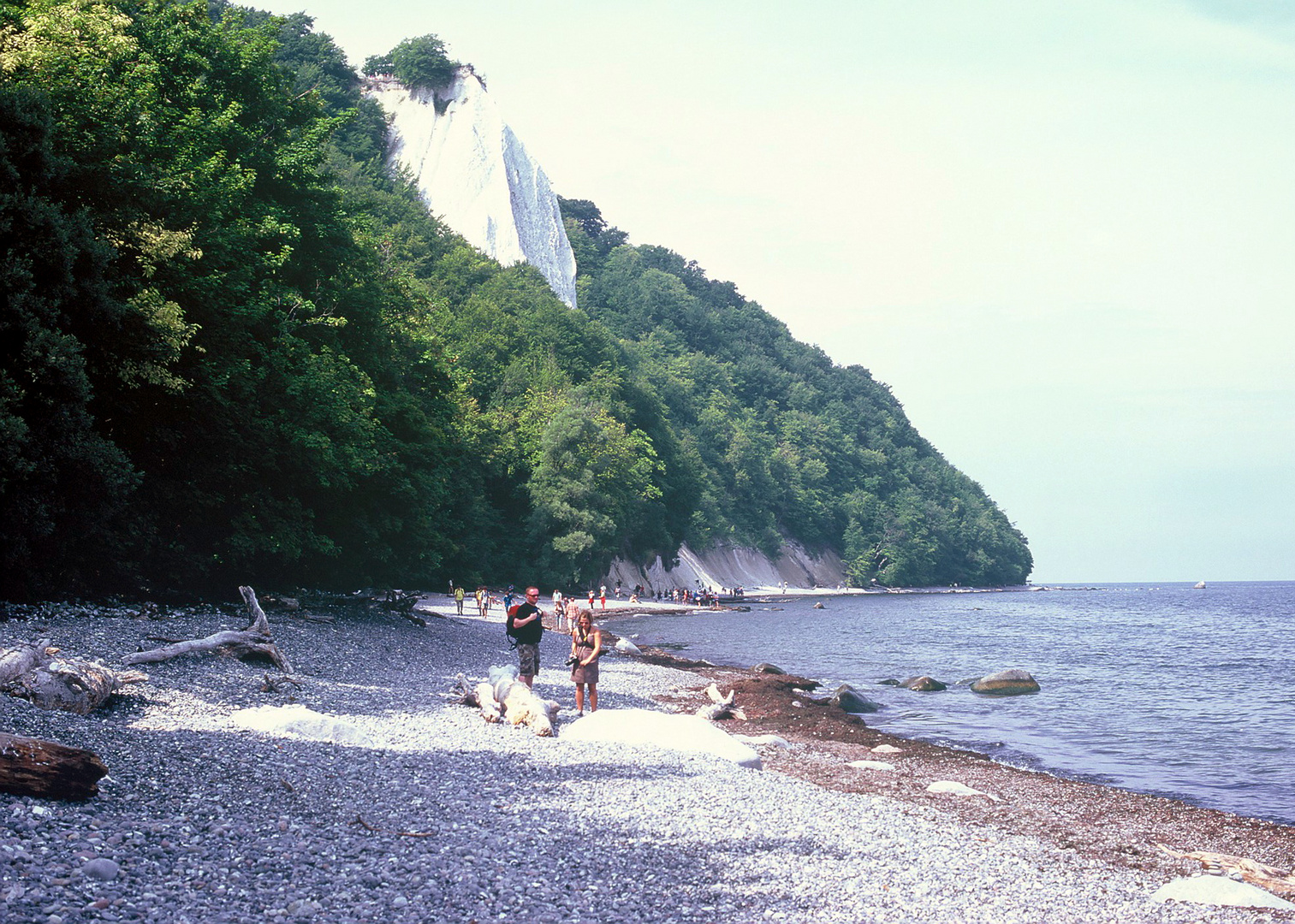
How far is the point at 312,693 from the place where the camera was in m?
16.2

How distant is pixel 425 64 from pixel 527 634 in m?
111

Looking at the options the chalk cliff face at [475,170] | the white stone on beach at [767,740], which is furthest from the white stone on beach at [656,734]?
the chalk cliff face at [475,170]

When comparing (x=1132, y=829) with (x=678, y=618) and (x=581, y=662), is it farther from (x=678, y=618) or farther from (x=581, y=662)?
(x=678, y=618)

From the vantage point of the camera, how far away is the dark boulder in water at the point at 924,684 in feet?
110

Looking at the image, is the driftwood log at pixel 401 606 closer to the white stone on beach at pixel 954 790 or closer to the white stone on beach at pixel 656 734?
the white stone on beach at pixel 656 734

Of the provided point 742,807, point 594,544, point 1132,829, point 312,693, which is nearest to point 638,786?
point 742,807

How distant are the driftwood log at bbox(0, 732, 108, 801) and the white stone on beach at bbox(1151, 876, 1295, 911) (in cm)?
1027

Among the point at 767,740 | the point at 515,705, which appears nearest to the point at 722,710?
the point at 767,740

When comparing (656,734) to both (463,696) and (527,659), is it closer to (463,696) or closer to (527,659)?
(527,659)

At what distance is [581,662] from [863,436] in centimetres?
16068

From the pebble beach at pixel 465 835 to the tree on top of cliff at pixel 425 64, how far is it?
108 m

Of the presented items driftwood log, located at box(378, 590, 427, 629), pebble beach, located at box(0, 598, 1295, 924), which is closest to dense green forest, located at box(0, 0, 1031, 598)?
driftwood log, located at box(378, 590, 427, 629)

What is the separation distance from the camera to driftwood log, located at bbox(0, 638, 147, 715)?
11.3m

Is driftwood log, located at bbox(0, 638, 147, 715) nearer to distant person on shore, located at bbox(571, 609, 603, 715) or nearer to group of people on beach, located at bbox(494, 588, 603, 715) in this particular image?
group of people on beach, located at bbox(494, 588, 603, 715)
